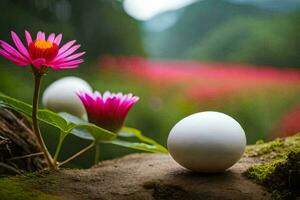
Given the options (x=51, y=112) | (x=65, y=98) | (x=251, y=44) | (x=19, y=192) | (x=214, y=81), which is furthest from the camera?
(x=251, y=44)

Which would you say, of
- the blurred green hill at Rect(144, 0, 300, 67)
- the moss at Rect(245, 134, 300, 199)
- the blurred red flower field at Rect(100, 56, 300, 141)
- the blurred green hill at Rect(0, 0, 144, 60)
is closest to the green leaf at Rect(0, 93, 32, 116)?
the moss at Rect(245, 134, 300, 199)

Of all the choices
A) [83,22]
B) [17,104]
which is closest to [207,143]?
[17,104]

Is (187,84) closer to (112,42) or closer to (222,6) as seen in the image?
(112,42)

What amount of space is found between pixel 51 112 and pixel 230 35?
Result: 2.67 m

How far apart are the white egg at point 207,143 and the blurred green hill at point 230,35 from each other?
255 cm

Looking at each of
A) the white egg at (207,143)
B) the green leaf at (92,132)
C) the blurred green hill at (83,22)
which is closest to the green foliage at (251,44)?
the blurred green hill at (83,22)

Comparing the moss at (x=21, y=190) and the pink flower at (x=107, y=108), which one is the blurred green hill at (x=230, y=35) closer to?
the pink flower at (x=107, y=108)

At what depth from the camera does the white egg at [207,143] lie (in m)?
0.74

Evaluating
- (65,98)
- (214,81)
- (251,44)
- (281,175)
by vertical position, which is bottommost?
(281,175)

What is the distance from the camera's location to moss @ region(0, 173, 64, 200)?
2.19 feet

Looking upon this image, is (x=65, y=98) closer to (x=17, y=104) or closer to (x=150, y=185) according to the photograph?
(x=17, y=104)

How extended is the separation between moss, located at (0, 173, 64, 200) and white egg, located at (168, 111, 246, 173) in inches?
8.7

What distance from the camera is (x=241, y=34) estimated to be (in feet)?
10.9

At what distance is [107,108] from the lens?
2.95 feet
